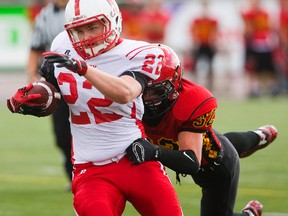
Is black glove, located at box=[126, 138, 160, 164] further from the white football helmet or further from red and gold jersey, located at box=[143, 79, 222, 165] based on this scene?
the white football helmet

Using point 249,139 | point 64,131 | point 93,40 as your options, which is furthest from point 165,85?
point 64,131

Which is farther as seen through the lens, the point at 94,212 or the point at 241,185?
the point at 241,185

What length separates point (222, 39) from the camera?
19.9m

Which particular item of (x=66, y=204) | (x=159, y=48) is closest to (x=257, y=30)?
(x=66, y=204)

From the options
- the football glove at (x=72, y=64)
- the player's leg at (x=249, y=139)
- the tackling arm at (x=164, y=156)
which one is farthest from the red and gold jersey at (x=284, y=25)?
the football glove at (x=72, y=64)

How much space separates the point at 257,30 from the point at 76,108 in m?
13.9

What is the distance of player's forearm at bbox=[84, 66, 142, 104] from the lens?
171 inches

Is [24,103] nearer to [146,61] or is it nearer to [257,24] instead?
[146,61]

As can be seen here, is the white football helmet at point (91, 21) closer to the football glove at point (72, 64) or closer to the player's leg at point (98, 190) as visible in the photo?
the football glove at point (72, 64)

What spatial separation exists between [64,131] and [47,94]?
2.89 m

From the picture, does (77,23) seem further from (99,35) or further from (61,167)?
(61,167)

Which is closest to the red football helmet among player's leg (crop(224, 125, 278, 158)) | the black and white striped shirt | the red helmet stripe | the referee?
the red helmet stripe

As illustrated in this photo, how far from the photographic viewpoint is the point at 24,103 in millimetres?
4684

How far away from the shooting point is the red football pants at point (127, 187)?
15.4ft
